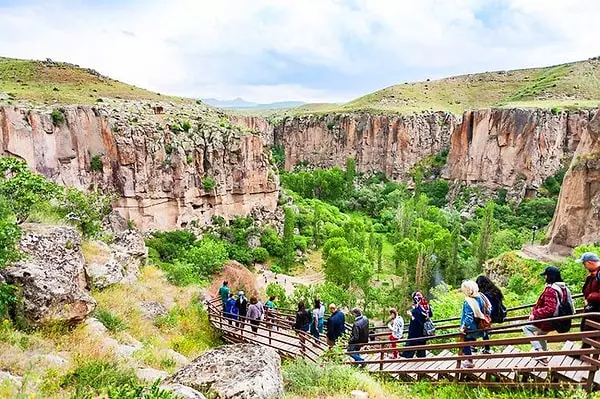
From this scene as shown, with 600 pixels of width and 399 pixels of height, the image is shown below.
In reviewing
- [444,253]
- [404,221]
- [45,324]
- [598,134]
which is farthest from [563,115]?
[45,324]

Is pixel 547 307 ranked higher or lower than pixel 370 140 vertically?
lower

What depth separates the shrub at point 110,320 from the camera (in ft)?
38.5

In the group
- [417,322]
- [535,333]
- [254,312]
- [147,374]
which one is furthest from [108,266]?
[535,333]

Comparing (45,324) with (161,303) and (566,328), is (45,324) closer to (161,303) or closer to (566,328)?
(161,303)

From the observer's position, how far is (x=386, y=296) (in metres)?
38.8

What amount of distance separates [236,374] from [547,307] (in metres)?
5.06

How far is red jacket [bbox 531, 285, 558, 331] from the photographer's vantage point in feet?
23.3

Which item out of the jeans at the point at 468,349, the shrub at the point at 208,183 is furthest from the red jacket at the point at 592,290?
the shrub at the point at 208,183

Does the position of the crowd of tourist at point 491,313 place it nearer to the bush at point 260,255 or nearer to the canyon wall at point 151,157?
the bush at point 260,255

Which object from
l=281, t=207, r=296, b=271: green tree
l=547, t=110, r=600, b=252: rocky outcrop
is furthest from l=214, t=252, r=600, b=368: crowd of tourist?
l=281, t=207, r=296, b=271: green tree

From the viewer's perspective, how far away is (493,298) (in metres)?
8.19

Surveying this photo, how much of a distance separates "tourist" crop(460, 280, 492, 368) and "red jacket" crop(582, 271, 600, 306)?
1.54m

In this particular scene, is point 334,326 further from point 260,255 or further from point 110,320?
point 260,255

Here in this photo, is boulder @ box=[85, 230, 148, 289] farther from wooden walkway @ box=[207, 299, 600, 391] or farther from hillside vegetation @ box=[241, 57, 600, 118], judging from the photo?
hillside vegetation @ box=[241, 57, 600, 118]
